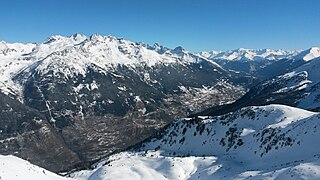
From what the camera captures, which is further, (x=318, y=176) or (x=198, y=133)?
(x=198, y=133)

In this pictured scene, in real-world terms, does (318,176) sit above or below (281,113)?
below

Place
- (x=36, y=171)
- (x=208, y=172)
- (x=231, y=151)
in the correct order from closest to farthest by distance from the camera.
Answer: (x=36, y=171), (x=208, y=172), (x=231, y=151)

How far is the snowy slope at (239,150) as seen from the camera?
85.4m

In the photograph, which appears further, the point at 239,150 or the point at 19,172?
the point at 239,150

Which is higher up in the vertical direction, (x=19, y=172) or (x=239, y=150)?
(x=239, y=150)

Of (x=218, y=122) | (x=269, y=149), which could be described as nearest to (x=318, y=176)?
(x=269, y=149)

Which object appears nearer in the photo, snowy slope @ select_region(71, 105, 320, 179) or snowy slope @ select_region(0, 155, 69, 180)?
snowy slope @ select_region(0, 155, 69, 180)

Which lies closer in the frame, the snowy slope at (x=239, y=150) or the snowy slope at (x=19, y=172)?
the snowy slope at (x=19, y=172)

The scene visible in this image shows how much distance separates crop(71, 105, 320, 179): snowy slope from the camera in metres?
85.4

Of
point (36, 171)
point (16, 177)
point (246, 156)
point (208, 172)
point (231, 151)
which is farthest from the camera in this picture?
point (231, 151)

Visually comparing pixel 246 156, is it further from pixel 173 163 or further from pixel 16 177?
pixel 16 177

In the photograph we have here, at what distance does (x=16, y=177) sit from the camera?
71.0 meters

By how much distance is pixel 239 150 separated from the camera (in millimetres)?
117375

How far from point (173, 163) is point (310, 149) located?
130 feet
